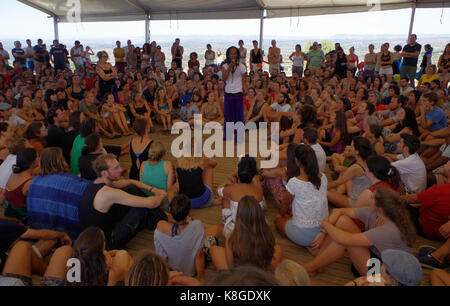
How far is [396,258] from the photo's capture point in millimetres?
1646

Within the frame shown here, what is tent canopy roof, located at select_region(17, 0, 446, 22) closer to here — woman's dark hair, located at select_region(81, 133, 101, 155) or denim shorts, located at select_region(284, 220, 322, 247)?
woman's dark hair, located at select_region(81, 133, 101, 155)

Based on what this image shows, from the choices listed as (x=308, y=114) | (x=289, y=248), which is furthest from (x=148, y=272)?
(x=308, y=114)

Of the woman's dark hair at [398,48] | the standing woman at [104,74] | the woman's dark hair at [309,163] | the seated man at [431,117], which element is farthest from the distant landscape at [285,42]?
the woman's dark hair at [309,163]

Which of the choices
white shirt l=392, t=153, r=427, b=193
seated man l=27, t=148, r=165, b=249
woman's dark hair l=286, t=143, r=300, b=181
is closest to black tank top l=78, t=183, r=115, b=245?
seated man l=27, t=148, r=165, b=249

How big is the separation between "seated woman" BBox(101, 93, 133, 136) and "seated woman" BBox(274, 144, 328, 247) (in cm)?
486

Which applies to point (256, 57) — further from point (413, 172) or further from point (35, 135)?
point (413, 172)

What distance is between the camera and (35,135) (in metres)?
4.01

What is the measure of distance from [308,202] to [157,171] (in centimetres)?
150

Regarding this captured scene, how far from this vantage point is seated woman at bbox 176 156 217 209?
3.25 m

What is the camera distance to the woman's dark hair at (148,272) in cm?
151
